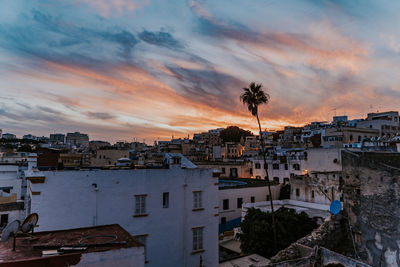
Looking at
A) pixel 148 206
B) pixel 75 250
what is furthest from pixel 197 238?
pixel 75 250

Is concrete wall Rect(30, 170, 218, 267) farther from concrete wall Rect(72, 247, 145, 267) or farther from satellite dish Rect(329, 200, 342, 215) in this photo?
concrete wall Rect(72, 247, 145, 267)

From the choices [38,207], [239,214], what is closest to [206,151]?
[239,214]

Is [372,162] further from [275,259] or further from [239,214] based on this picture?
[239,214]

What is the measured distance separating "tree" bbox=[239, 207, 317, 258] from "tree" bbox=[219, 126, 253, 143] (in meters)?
93.3

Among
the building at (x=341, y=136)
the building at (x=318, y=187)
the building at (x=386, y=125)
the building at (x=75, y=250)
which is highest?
the building at (x=386, y=125)

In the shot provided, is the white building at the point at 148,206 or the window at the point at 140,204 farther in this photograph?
the window at the point at 140,204

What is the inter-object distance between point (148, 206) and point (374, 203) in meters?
12.2

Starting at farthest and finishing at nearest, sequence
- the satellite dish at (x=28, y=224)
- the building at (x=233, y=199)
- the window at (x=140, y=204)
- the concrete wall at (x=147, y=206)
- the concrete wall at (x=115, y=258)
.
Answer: the building at (x=233, y=199) < the window at (x=140, y=204) < the concrete wall at (x=147, y=206) < the satellite dish at (x=28, y=224) < the concrete wall at (x=115, y=258)

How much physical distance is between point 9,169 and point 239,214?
2874 cm

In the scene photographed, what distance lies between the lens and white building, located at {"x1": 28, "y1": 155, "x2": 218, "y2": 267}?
45.4ft

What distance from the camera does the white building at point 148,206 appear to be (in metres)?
13.9

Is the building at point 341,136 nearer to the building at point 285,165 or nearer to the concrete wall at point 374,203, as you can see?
the building at point 285,165

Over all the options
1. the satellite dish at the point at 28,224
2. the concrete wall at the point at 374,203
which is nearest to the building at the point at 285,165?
the concrete wall at the point at 374,203

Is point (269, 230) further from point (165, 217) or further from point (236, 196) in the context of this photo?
point (165, 217)
